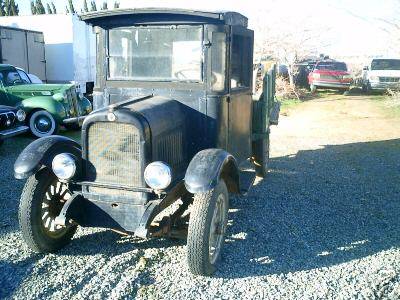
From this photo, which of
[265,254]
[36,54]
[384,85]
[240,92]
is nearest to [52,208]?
[265,254]

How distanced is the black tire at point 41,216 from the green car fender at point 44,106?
6.33 m

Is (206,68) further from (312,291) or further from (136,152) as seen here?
(312,291)

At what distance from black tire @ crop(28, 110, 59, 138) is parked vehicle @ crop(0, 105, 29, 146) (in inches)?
37.5

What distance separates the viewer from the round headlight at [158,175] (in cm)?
337

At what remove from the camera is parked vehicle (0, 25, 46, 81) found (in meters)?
13.9

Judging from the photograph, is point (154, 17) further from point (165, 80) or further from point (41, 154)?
point (41, 154)

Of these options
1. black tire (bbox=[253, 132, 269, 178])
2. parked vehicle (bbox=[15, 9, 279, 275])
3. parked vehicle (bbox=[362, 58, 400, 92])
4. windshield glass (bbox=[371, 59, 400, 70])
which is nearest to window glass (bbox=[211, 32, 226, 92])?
parked vehicle (bbox=[15, 9, 279, 275])

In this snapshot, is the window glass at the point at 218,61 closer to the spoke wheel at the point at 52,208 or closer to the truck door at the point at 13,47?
the spoke wheel at the point at 52,208

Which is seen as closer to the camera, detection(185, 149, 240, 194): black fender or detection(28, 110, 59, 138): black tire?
detection(185, 149, 240, 194): black fender

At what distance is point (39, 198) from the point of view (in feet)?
12.4

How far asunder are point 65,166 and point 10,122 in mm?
5629

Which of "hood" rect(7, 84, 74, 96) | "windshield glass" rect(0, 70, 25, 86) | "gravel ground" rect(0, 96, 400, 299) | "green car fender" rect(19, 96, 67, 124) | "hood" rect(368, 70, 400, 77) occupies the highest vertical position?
"hood" rect(368, 70, 400, 77)

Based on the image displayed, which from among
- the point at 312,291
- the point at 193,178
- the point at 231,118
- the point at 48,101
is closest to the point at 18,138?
the point at 48,101

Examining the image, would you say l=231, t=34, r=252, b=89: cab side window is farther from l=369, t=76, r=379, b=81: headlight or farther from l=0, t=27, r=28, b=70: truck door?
l=369, t=76, r=379, b=81: headlight
